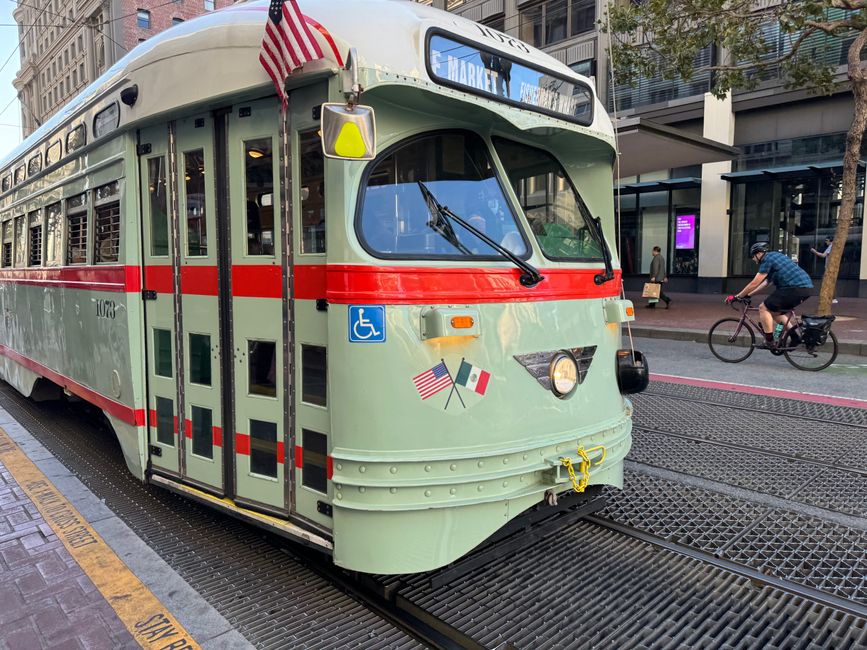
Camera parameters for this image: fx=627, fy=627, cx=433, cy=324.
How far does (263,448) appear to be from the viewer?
3314 millimetres

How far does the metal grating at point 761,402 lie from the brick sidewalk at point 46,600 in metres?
5.75

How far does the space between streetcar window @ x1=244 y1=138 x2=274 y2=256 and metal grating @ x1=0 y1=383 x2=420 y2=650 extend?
1.73 metres

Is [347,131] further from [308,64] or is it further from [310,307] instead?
[310,307]

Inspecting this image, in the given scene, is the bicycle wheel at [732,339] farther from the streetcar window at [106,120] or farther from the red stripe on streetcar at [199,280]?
the streetcar window at [106,120]

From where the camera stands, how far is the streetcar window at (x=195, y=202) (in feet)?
11.6

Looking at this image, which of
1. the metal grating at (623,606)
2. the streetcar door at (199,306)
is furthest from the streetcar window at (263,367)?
the metal grating at (623,606)

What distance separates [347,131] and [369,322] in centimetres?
81

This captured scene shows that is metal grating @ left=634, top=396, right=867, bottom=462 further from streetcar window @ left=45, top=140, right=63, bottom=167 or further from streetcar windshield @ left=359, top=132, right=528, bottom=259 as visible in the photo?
streetcar window @ left=45, top=140, right=63, bottom=167

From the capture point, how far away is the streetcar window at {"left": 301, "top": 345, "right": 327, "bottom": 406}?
2.99 metres

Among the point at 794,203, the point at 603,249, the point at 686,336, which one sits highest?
the point at 794,203

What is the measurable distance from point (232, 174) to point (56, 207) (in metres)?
3.12

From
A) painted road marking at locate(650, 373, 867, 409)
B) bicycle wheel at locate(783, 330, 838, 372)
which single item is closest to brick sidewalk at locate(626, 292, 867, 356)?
bicycle wheel at locate(783, 330, 838, 372)

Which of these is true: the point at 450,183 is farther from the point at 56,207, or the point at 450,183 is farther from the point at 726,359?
the point at 726,359

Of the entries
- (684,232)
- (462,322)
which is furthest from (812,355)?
(684,232)
